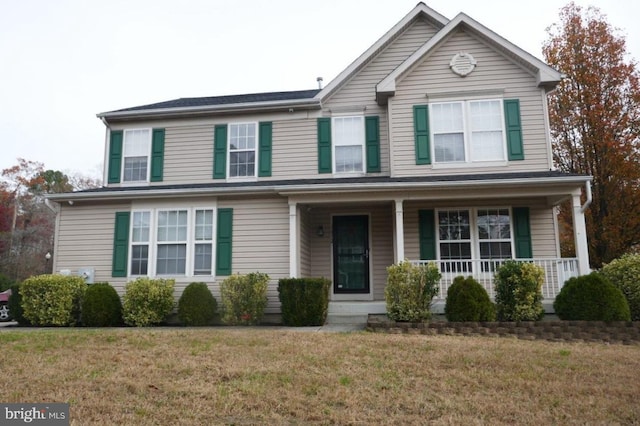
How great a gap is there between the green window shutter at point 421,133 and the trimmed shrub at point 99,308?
7639 mm

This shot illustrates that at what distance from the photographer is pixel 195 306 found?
9.49 metres

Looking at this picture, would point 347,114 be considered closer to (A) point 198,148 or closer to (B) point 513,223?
(A) point 198,148

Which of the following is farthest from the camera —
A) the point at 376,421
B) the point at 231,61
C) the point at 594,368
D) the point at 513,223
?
the point at 231,61

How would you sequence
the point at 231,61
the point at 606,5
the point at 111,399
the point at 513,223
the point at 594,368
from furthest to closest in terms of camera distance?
the point at 231,61 → the point at 606,5 → the point at 513,223 → the point at 594,368 → the point at 111,399

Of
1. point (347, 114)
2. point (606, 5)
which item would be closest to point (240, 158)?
point (347, 114)

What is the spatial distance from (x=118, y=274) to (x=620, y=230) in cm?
A: 1585

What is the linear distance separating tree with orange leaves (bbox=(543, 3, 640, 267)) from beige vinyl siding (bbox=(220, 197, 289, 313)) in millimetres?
11152

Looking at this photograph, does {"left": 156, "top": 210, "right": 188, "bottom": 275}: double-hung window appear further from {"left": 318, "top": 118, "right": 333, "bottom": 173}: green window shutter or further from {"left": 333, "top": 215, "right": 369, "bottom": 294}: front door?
{"left": 333, "top": 215, "right": 369, "bottom": 294}: front door

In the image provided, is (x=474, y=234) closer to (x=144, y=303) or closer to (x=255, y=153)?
(x=255, y=153)

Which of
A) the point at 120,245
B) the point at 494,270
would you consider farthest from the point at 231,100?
the point at 494,270

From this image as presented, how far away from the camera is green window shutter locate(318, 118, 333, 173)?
38.0 ft

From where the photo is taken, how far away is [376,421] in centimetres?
354

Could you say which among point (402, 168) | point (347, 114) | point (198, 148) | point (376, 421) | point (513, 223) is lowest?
point (376, 421)

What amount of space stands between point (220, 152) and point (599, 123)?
1303 centimetres
